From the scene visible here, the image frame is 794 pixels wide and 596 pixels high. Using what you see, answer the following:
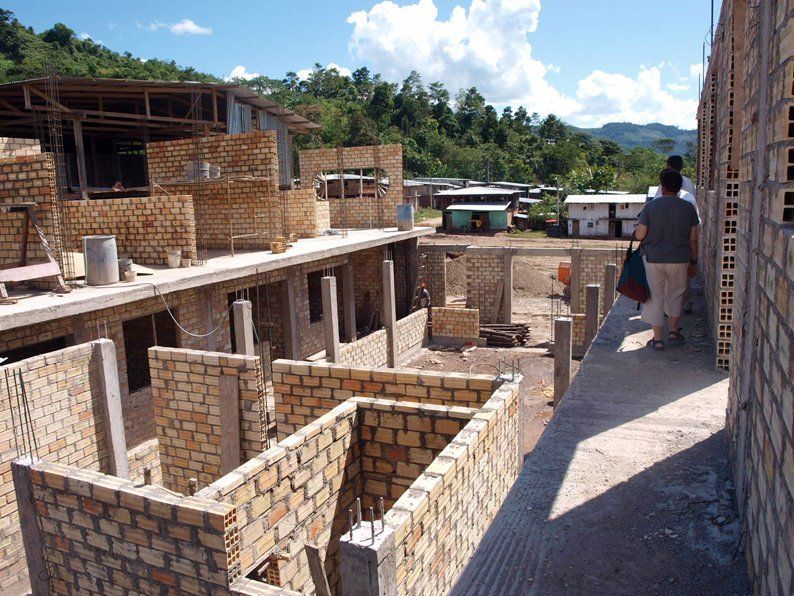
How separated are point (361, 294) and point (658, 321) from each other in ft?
42.2

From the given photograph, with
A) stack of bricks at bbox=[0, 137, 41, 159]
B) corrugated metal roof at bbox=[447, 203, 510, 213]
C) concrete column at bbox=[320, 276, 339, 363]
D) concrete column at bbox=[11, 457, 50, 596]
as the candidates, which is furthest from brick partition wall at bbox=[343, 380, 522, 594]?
corrugated metal roof at bbox=[447, 203, 510, 213]

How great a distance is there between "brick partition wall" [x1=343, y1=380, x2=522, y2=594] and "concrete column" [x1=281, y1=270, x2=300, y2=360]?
7.55m

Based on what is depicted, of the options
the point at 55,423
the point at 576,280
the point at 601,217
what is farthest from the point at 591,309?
the point at 601,217

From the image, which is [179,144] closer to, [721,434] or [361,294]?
[361,294]

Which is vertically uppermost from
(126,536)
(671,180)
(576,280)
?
(671,180)

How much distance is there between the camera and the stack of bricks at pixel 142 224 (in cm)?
985

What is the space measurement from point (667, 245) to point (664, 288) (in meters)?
0.37

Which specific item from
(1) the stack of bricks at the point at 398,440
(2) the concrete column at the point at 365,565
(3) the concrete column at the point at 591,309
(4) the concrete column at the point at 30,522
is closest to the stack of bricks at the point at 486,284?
(3) the concrete column at the point at 591,309

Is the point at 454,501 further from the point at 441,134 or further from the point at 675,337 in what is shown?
the point at 441,134

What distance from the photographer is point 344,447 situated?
5164mm

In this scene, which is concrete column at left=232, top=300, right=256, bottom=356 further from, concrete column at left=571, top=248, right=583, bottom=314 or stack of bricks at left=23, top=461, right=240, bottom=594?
concrete column at left=571, top=248, right=583, bottom=314

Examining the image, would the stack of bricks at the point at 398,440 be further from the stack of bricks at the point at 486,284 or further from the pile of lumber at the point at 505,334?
the stack of bricks at the point at 486,284

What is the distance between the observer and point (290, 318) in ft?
41.2

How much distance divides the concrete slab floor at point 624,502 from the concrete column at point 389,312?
8.96m
